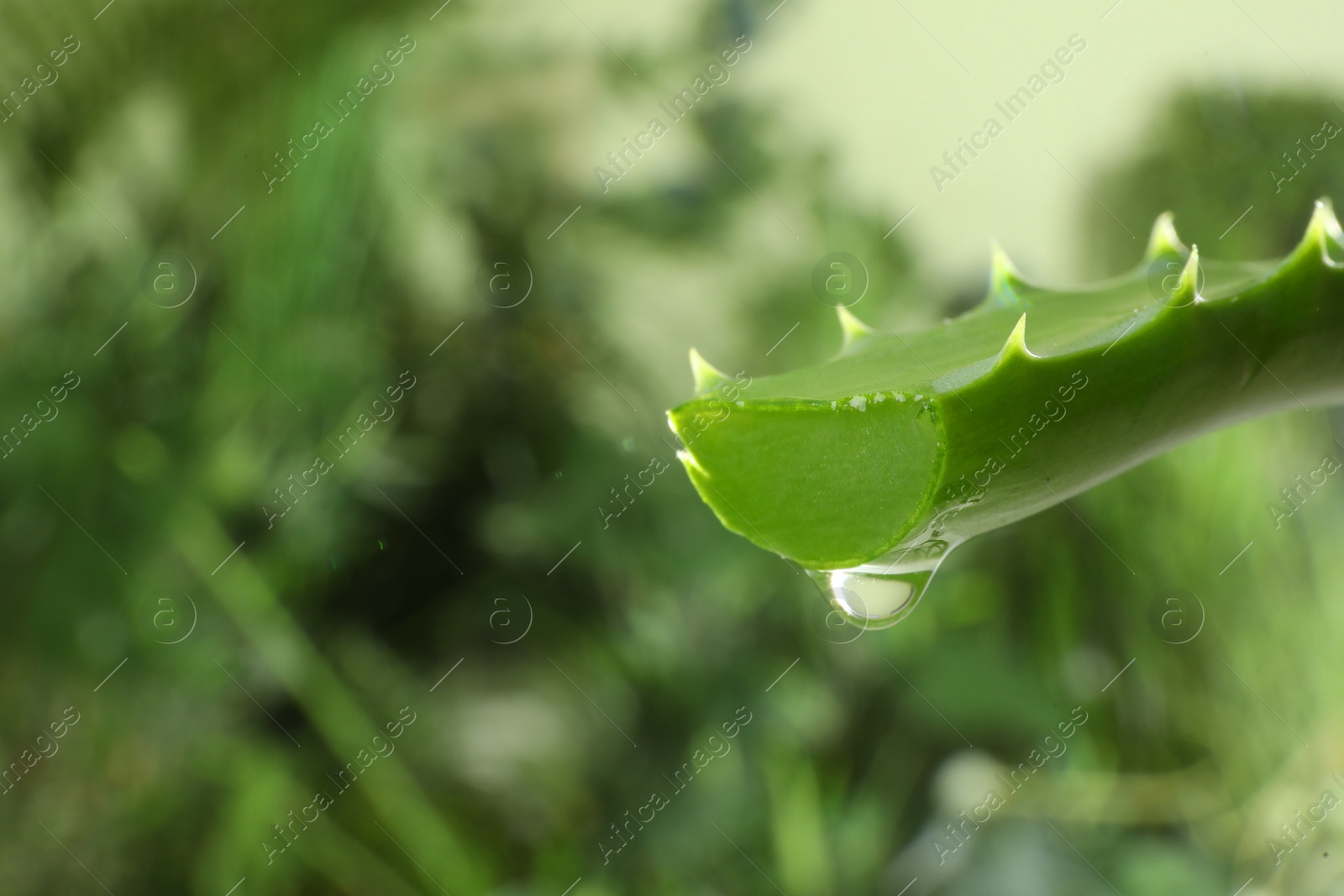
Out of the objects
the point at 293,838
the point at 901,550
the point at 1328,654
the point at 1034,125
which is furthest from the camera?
the point at 1034,125

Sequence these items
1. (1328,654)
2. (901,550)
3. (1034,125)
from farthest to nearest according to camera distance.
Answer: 1. (1034,125)
2. (1328,654)
3. (901,550)

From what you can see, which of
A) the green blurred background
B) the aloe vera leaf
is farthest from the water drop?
the green blurred background

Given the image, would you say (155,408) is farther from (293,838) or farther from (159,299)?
(293,838)

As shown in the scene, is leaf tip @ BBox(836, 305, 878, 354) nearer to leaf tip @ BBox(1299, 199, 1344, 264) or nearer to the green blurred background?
leaf tip @ BBox(1299, 199, 1344, 264)

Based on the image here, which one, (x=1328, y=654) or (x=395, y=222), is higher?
(x=395, y=222)

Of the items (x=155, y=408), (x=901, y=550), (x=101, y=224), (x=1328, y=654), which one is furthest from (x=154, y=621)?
(x=1328, y=654)

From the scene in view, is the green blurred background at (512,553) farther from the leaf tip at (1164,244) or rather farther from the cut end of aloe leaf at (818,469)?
the cut end of aloe leaf at (818,469)

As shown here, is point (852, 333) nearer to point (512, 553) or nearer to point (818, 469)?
point (818, 469)
